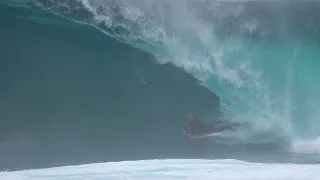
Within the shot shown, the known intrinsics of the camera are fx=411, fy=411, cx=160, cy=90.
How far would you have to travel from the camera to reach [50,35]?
386cm

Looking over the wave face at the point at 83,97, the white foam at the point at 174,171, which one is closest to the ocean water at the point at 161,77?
the wave face at the point at 83,97

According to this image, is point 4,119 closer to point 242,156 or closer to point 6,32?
point 6,32

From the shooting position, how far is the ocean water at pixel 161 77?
12.3 ft

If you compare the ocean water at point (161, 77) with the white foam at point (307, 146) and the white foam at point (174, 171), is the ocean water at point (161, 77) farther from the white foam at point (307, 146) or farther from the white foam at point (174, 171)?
the white foam at point (174, 171)

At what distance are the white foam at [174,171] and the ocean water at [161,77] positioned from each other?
0.46 feet

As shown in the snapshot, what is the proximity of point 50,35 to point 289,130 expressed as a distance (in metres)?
2.40

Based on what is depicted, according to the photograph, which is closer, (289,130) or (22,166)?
(22,166)

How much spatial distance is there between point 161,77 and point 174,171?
1.04m

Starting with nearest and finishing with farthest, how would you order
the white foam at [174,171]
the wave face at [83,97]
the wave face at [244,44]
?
the white foam at [174,171], the wave face at [83,97], the wave face at [244,44]

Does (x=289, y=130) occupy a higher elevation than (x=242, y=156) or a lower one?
higher

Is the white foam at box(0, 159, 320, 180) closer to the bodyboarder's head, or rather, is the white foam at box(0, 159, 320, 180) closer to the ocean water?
the ocean water

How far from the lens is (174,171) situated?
328cm

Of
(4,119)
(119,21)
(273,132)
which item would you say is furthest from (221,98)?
(4,119)

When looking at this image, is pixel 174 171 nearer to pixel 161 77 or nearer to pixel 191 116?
pixel 191 116
